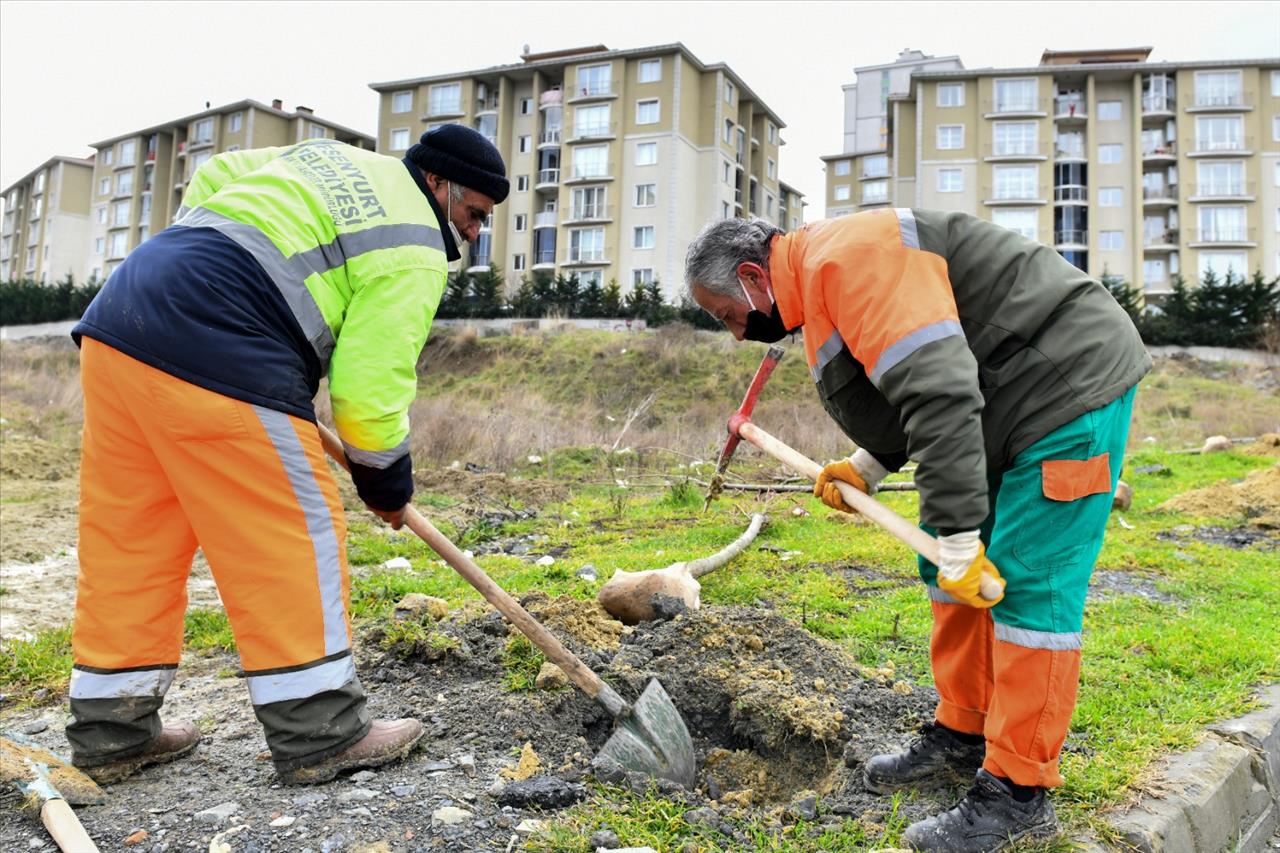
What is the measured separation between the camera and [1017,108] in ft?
141

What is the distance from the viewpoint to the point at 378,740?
2.75 meters

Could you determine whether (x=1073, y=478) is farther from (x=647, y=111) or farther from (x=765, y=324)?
(x=647, y=111)

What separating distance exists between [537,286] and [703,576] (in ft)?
95.9

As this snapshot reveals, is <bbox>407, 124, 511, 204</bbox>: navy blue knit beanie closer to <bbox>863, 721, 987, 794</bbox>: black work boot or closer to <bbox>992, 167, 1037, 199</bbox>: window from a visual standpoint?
<bbox>863, 721, 987, 794</bbox>: black work boot

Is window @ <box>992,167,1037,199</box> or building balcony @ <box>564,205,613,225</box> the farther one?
window @ <box>992,167,1037,199</box>

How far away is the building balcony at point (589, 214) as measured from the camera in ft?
138

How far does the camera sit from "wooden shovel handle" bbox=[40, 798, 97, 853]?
2.20m

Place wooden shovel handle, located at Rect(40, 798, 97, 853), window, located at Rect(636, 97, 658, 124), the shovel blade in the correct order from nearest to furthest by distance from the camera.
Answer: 1. wooden shovel handle, located at Rect(40, 798, 97, 853)
2. the shovel blade
3. window, located at Rect(636, 97, 658, 124)

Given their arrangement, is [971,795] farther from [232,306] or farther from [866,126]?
[866,126]

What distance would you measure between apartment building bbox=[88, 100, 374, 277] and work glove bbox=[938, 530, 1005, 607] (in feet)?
179

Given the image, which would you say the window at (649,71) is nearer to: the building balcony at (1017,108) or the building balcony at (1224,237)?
the building balcony at (1017,108)

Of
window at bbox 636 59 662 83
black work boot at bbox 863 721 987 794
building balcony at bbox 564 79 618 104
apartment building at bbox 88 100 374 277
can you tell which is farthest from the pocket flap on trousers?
apartment building at bbox 88 100 374 277

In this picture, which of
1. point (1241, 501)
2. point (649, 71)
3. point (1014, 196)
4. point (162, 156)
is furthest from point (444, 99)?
point (1241, 501)

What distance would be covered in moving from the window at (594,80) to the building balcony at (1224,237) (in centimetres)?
2931
